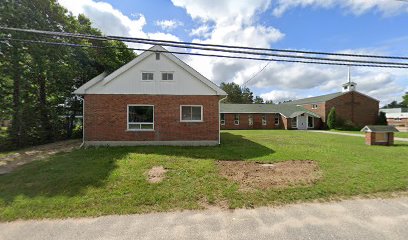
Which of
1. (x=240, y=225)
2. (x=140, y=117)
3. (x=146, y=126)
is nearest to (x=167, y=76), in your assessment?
(x=140, y=117)

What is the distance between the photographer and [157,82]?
538 inches

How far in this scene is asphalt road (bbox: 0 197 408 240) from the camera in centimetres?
420

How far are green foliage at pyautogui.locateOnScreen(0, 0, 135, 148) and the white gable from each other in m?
5.52

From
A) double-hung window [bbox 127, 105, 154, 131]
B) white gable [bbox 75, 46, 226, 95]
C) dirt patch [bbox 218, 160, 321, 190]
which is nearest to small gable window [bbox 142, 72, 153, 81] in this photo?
white gable [bbox 75, 46, 226, 95]

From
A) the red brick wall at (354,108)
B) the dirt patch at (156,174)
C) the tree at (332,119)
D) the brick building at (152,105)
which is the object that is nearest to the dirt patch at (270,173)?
the dirt patch at (156,174)

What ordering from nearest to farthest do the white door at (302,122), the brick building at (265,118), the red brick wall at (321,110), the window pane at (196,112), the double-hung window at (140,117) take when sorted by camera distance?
the double-hung window at (140,117) < the window pane at (196,112) < the brick building at (265,118) < the white door at (302,122) < the red brick wall at (321,110)

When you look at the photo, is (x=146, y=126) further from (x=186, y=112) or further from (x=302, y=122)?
(x=302, y=122)

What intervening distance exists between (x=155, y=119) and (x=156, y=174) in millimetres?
6195

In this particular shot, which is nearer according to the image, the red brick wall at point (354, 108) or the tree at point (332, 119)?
the tree at point (332, 119)

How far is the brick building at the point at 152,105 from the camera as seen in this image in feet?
43.4

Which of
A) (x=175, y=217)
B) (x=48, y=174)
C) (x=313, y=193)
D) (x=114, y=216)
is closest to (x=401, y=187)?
(x=313, y=193)

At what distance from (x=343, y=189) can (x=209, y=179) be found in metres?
3.87

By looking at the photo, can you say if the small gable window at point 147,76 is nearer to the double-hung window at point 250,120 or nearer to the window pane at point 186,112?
the window pane at point 186,112

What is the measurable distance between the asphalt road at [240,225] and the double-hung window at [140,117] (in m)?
8.91
